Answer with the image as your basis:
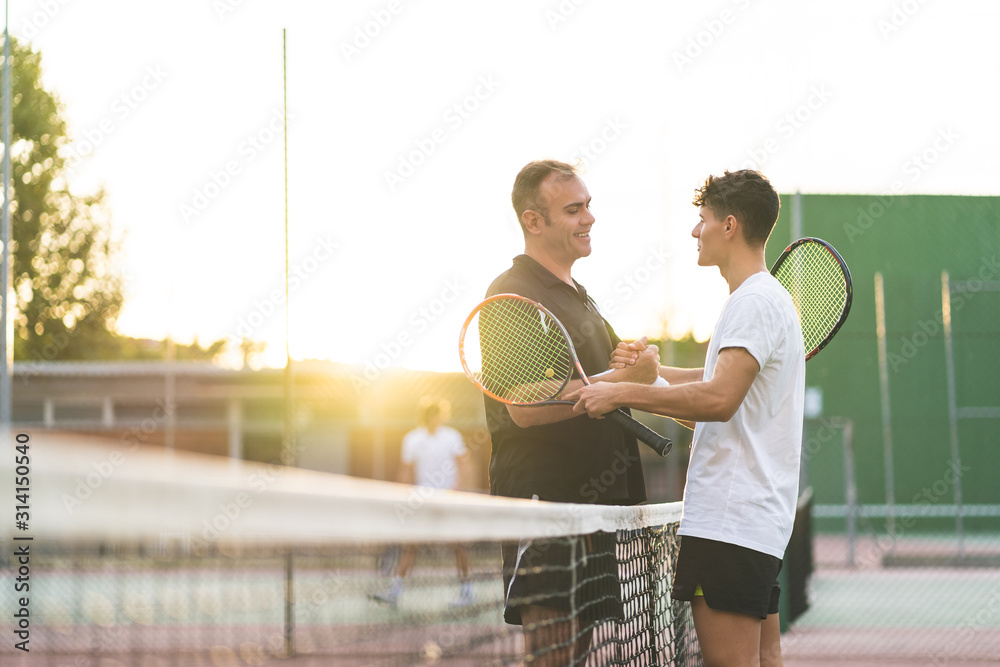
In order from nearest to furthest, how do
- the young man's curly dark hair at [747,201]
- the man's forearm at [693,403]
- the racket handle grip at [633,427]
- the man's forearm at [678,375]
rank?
the man's forearm at [693,403], the young man's curly dark hair at [747,201], the racket handle grip at [633,427], the man's forearm at [678,375]

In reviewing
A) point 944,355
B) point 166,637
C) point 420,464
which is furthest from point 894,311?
point 166,637

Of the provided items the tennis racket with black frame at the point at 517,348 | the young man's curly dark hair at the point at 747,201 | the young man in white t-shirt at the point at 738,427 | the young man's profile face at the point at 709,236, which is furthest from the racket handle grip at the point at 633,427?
the young man's curly dark hair at the point at 747,201

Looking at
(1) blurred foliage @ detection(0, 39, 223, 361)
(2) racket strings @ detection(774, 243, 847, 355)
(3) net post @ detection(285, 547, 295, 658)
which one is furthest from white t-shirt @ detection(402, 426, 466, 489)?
(1) blurred foliage @ detection(0, 39, 223, 361)

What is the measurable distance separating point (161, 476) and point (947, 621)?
7.83 m

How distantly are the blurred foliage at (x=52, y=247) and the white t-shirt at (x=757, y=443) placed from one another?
20.6 meters

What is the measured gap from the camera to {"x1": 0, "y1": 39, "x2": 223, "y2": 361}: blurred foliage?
69.4ft

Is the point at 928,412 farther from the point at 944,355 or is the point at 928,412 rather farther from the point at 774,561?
the point at 774,561

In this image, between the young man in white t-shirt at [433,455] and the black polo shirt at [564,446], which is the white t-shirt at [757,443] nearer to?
the black polo shirt at [564,446]

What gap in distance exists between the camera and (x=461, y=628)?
7137mm

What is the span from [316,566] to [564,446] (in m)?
5.23

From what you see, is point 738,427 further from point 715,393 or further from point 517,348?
point 517,348

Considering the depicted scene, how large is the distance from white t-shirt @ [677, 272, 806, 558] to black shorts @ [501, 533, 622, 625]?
0.31 metres

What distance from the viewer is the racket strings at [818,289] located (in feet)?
11.4

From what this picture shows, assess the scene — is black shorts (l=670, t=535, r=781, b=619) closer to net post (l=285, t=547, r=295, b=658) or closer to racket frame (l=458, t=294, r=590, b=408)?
racket frame (l=458, t=294, r=590, b=408)
